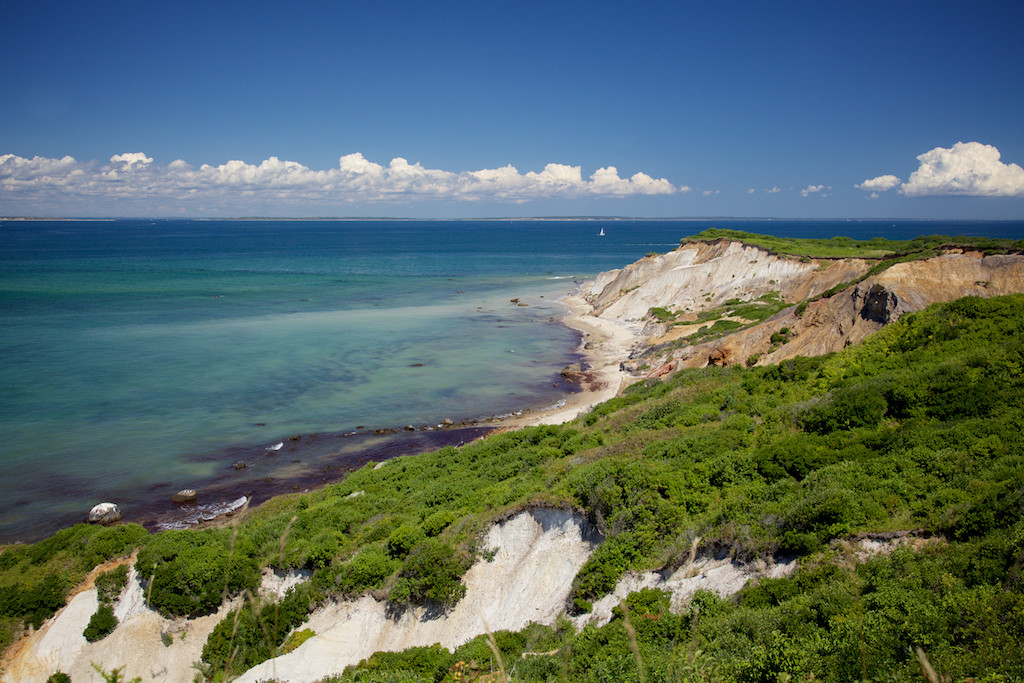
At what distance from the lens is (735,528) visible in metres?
11.4

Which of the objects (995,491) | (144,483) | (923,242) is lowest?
(144,483)

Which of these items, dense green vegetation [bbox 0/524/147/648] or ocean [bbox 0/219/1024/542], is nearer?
dense green vegetation [bbox 0/524/147/648]

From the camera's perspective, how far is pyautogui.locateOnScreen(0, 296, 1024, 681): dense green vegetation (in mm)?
7508

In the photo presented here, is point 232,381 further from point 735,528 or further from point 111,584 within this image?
point 735,528

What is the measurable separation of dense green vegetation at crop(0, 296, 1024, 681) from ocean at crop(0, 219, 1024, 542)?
7121 mm

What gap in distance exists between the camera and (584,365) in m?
45.3

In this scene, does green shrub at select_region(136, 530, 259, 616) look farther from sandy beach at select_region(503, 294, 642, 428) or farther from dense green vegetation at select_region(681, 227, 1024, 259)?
dense green vegetation at select_region(681, 227, 1024, 259)

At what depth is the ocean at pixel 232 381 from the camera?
2627 cm

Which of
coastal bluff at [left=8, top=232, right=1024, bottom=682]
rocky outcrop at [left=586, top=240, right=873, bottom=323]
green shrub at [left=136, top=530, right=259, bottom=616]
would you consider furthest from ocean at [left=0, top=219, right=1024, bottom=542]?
rocky outcrop at [left=586, top=240, right=873, bottom=323]

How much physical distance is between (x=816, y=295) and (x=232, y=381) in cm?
4071

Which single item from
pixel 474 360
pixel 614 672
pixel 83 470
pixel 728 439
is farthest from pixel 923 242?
pixel 83 470

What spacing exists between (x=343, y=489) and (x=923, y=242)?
1823 inches

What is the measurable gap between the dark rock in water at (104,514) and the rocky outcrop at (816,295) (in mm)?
27481

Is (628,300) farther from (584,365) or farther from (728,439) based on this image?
(728,439)
